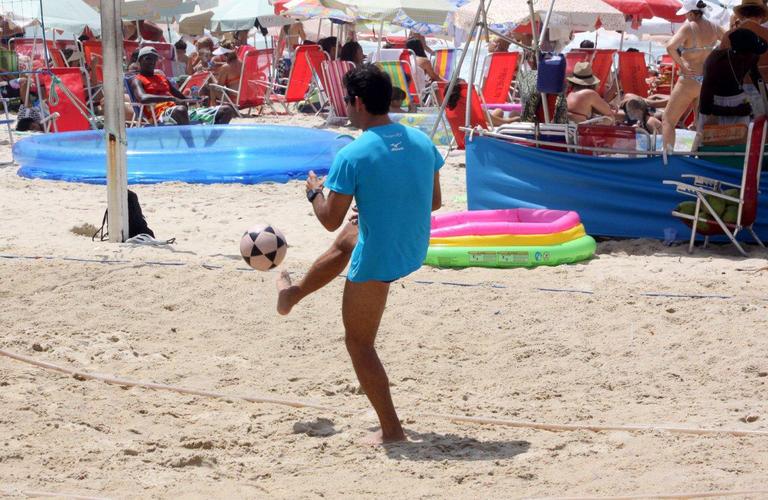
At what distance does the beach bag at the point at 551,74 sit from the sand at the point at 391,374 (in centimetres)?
127

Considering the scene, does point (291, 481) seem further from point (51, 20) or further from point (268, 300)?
point (51, 20)

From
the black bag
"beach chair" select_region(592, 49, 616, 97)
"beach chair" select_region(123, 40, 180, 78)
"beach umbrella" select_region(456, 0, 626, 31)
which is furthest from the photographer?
"beach chair" select_region(123, 40, 180, 78)

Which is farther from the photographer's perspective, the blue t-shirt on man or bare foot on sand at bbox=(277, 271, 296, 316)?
bare foot on sand at bbox=(277, 271, 296, 316)

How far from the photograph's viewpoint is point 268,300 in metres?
6.12

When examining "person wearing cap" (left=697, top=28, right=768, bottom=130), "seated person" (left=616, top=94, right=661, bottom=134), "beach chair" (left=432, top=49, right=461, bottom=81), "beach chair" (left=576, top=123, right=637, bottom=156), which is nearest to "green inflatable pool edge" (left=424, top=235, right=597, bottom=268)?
"beach chair" (left=576, top=123, right=637, bottom=156)

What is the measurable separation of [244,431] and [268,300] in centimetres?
183

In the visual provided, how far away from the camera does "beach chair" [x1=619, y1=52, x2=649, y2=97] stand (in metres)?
15.1

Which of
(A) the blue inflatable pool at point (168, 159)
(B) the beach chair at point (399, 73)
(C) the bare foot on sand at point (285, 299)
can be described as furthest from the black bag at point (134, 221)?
(B) the beach chair at point (399, 73)

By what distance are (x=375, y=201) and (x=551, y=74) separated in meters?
4.43

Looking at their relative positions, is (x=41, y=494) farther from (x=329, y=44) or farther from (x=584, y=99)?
(x=329, y=44)

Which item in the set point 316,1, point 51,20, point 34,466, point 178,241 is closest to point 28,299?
point 178,241

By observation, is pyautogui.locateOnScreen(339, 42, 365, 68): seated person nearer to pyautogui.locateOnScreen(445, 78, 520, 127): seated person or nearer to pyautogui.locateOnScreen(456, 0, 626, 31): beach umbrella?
pyautogui.locateOnScreen(456, 0, 626, 31): beach umbrella

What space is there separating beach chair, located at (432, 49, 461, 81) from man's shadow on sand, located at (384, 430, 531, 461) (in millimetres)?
12958

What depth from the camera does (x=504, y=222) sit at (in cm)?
741
